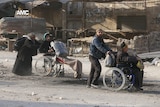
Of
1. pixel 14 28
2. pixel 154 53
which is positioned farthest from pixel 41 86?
pixel 14 28

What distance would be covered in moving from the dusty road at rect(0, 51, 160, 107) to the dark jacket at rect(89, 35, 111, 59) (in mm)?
913

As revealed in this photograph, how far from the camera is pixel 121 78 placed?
1122 centimetres

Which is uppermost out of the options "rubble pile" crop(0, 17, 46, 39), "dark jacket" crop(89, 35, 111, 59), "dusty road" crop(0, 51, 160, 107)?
"rubble pile" crop(0, 17, 46, 39)

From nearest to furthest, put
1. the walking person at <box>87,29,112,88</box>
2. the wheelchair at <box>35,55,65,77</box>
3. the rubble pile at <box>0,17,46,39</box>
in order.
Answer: the walking person at <box>87,29,112,88</box>, the wheelchair at <box>35,55,65,77</box>, the rubble pile at <box>0,17,46,39</box>

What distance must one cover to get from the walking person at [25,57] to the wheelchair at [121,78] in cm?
373

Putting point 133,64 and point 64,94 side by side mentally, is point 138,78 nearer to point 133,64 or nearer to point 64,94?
point 133,64

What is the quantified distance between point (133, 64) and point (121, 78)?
1.59 feet

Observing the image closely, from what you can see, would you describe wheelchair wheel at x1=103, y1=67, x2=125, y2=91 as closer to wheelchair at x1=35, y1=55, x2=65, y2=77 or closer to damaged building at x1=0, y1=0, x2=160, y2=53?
wheelchair at x1=35, y1=55, x2=65, y2=77

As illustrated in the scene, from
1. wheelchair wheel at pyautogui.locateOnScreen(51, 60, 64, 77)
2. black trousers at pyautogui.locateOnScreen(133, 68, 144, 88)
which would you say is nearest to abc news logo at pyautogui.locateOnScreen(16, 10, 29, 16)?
wheelchair wheel at pyautogui.locateOnScreen(51, 60, 64, 77)

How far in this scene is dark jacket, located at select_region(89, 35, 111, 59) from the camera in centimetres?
1145

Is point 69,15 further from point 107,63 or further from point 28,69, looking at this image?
point 107,63

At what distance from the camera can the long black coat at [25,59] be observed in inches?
560

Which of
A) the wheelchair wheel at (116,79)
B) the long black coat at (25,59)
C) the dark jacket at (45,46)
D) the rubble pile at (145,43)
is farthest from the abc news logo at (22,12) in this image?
the wheelchair wheel at (116,79)

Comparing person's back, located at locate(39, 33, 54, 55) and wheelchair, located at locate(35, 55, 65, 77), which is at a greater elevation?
person's back, located at locate(39, 33, 54, 55)
